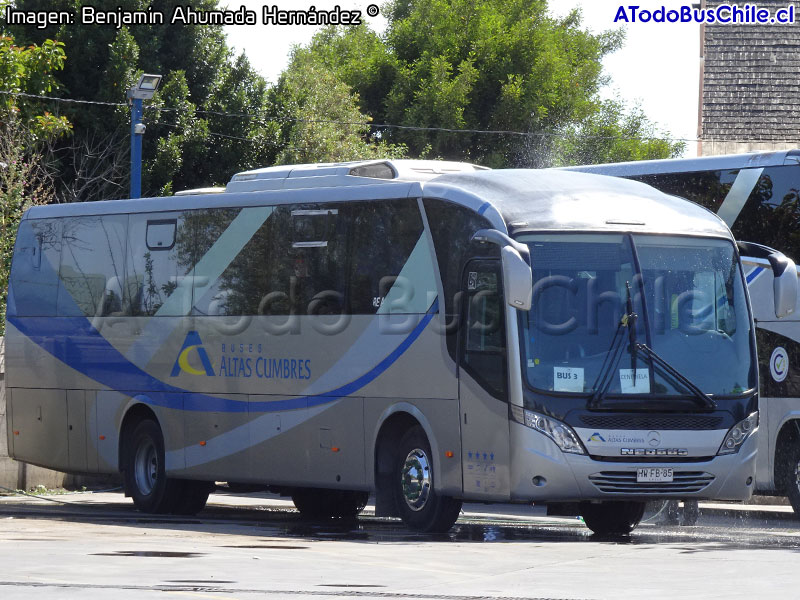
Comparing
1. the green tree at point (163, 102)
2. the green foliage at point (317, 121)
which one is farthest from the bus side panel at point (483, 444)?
the green foliage at point (317, 121)

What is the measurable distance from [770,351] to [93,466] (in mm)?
8071

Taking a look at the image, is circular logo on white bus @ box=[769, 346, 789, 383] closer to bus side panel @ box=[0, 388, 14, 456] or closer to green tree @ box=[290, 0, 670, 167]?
bus side panel @ box=[0, 388, 14, 456]

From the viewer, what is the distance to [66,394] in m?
Answer: 18.8

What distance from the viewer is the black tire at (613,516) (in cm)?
1546

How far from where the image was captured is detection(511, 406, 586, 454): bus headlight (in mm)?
13383

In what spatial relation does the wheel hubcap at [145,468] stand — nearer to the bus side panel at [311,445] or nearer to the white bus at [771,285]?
the bus side panel at [311,445]

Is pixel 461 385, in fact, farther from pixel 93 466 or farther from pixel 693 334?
pixel 93 466

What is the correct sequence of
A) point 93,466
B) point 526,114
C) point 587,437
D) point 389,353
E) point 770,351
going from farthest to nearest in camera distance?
point 526,114 → point 93,466 → point 770,351 → point 389,353 → point 587,437

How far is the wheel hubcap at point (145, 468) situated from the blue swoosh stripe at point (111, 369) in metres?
0.63

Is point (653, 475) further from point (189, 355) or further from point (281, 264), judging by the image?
point (189, 355)

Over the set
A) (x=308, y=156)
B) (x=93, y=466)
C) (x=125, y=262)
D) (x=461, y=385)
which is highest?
(x=308, y=156)

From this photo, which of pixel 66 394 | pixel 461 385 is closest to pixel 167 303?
pixel 66 394

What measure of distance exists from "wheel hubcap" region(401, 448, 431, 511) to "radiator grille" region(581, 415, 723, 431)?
72.4 inches

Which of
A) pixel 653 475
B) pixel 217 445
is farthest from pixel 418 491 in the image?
pixel 217 445
